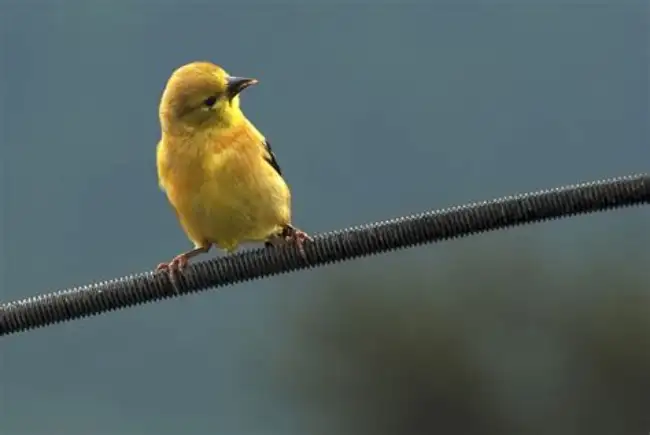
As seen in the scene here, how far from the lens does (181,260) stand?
3229 mm

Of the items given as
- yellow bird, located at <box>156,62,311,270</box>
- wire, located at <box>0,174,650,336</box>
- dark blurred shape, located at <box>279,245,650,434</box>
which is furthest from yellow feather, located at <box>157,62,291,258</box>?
dark blurred shape, located at <box>279,245,650,434</box>

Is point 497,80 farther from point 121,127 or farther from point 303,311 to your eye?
point 303,311

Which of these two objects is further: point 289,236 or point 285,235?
point 285,235

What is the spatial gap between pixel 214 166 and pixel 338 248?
1.08 metres

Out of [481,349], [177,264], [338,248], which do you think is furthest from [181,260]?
[481,349]

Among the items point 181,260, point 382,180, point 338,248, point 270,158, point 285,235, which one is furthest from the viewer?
point 382,180

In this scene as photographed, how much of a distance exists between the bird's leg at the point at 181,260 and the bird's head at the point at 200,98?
28cm

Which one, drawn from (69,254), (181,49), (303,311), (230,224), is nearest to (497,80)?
(181,49)

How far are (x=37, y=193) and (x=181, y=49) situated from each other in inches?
223

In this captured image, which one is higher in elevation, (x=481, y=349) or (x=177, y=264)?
(x=177, y=264)

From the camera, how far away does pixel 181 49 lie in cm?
3406

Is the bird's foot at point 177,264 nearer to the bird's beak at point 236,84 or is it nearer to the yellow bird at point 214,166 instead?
the yellow bird at point 214,166

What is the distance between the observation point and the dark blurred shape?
6.85 meters

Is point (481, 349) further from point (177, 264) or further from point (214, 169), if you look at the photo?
point (177, 264)
